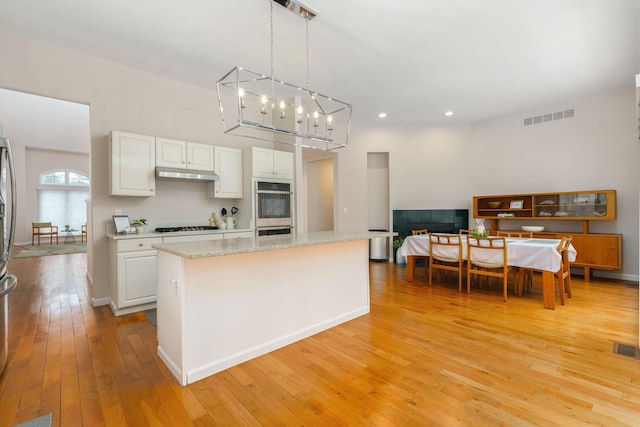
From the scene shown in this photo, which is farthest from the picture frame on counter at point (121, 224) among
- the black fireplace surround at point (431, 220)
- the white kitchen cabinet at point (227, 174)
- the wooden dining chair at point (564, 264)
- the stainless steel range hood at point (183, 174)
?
the wooden dining chair at point (564, 264)

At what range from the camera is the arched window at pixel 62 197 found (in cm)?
1008

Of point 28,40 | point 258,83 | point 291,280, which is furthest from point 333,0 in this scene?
point 28,40

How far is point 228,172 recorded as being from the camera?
15.1 feet

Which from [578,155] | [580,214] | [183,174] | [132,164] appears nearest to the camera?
[132,164]

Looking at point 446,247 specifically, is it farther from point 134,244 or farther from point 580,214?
point 134,244

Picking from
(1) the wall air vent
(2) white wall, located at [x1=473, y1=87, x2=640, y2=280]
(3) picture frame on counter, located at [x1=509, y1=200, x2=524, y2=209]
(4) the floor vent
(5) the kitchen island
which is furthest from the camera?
(3) picture frame on counter, located at [x1=509, y1=200, x2=524, y2=209]

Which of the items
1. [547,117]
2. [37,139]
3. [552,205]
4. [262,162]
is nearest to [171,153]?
[262,162]

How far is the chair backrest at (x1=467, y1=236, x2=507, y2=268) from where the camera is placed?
155 inches

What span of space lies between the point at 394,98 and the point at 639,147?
152 inches

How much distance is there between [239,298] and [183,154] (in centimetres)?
258

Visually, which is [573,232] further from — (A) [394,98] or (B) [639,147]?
(A) [394,98]

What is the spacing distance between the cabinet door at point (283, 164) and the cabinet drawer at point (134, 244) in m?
2.00

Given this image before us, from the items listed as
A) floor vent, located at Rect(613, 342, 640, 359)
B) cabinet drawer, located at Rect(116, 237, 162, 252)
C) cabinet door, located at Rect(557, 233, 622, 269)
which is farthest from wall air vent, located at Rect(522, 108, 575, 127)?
cabinet drawer, located at Rect(116, 237, 162, 252)

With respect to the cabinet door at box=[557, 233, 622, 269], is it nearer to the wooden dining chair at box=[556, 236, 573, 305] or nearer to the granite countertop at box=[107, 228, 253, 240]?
the wooden dining chair at box=[556, 236, 573, 305]
